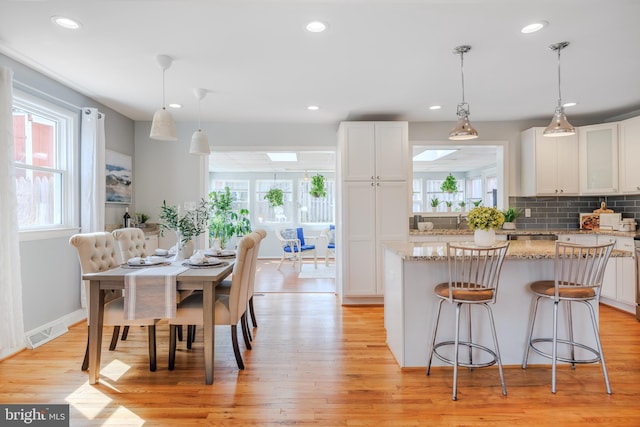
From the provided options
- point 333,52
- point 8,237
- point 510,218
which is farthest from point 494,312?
point 8,237

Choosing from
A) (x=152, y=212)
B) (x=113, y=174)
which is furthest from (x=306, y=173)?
(x=113, y=174)

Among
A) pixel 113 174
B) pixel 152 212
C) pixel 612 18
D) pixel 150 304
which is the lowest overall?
pixel 150 304

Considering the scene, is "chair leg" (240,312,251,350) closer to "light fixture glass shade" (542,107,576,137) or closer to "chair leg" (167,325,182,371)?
"chair leg" (167,325,182,371)

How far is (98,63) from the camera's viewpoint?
120 inches

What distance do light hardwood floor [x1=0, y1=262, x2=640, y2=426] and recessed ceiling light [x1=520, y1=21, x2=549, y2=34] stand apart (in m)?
2.02

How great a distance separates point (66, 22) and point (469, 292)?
10.5ft

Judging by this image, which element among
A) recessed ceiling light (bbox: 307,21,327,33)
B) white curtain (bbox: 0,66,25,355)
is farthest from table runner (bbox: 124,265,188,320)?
recessed ceiling light (bbox: 307,21,327,33)

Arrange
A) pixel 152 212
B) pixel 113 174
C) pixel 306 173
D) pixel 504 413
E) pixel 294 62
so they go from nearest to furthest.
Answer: pixel 504 413, pixel 294 62, pixel 113 174, pixel 152 212, pixel 306 173

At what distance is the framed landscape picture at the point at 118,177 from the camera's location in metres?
4.27

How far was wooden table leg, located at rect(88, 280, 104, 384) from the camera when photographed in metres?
2.41

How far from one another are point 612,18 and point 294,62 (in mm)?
2230

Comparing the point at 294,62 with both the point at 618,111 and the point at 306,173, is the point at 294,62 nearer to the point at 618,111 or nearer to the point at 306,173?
the point at 618,111

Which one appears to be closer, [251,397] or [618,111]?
[251,397]

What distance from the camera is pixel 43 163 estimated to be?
3.47m
